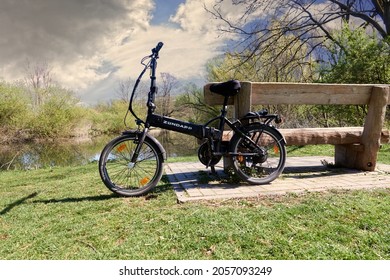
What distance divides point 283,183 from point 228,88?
4.65 ft

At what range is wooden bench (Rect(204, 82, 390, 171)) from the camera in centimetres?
392

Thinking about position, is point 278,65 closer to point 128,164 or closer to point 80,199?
point 128,164

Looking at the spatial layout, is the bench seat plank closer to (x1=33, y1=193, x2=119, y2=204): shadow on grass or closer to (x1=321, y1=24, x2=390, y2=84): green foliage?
(x1=33, y1=193, x2=119, y2=204): shadow on grass

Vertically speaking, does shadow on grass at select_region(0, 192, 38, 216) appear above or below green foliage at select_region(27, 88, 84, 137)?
below

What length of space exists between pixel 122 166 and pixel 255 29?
12.8 m

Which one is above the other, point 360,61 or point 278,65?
point 278,65

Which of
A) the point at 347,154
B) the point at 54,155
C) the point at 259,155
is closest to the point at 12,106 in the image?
the point at 54,155

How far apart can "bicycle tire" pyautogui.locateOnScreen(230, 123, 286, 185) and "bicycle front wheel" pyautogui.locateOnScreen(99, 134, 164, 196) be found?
100 cm

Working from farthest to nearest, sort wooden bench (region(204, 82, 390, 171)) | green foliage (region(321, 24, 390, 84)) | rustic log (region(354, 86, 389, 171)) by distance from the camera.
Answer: green foliage (region(321, 24, 390, 84))
rustic log (region(354, 86, 389, 171))
wooden bench (region(204, 82, 390, 171))

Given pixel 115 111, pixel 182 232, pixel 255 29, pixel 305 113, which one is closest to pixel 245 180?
pixel 182 232

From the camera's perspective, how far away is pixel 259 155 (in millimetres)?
3699

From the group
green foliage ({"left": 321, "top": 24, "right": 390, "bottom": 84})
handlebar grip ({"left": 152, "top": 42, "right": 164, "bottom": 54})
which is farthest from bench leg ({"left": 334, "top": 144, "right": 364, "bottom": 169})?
green foliage ({"left": 321, "top": 24, "right": 390, "bottom": 84})

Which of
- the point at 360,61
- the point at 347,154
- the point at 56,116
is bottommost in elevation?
the point at 347,154

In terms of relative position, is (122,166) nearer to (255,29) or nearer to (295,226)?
(295,226)
